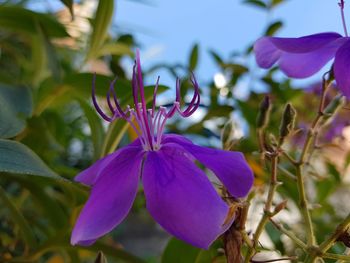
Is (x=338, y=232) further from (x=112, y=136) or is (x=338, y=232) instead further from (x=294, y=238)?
(x=112, y=136)

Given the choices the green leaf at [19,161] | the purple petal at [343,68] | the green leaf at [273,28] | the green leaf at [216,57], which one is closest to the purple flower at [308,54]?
the purple petal at [343,68]

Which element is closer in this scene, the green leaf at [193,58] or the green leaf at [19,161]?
the green leaf at [19,161]

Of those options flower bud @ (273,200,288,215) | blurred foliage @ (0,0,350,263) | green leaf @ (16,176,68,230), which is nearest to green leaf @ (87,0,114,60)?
blurred foliage @ (0,0,350,263)

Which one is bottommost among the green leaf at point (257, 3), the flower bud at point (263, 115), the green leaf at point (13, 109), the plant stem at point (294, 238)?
the plant stem at point (294, 238)

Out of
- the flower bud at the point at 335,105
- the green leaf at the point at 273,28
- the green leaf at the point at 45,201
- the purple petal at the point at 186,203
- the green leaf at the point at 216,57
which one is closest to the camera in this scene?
the purple petal at the point at 186,203

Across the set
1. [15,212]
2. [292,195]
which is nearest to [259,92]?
[292,195]

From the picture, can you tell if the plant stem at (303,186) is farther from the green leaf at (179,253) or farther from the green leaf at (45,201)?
the green leaf at (45,201)
